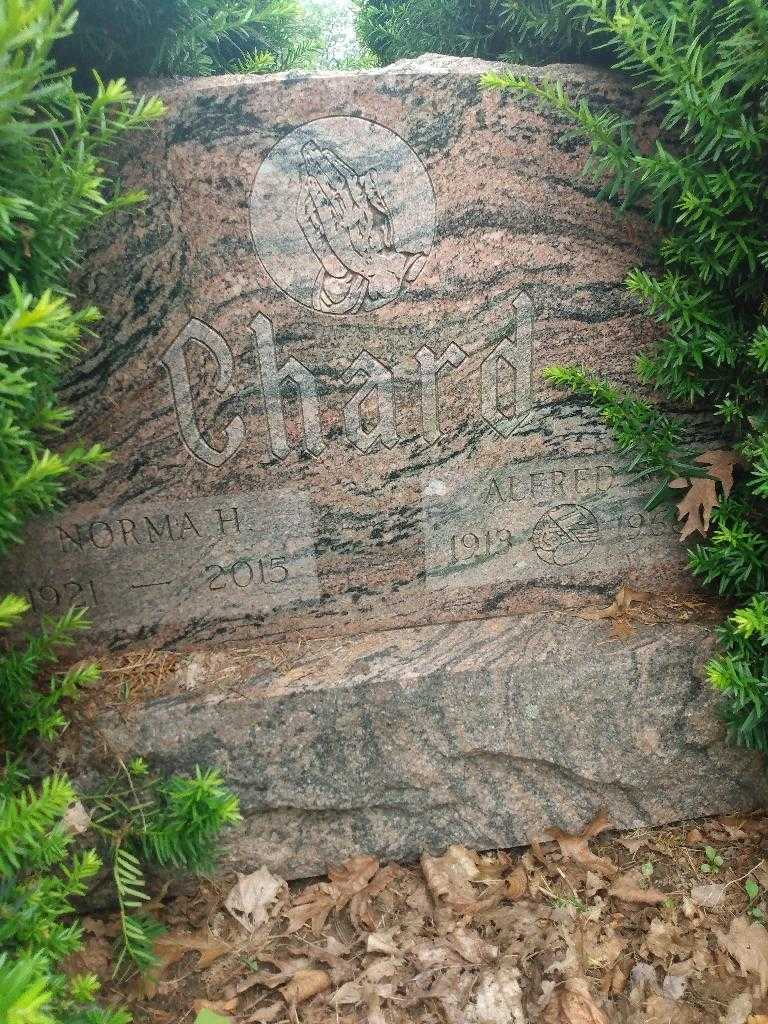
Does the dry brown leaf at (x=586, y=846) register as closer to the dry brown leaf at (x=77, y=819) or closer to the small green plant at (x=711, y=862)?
the small green plant at (x=711, y=862)

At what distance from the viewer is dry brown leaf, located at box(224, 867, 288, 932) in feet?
8.41

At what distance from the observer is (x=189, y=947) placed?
2.47 meters


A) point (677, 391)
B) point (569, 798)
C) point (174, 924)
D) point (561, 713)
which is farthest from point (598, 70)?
point (174, 924)

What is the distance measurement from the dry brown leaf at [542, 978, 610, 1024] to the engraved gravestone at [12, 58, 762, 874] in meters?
0.55

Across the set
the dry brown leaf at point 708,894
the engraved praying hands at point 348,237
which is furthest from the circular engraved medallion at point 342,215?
the dry brown leaf at point 708,894

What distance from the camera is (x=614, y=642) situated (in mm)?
2730

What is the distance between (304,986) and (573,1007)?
0.76 meters

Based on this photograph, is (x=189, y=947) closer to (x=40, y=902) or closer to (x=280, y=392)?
(x=40, y=902)

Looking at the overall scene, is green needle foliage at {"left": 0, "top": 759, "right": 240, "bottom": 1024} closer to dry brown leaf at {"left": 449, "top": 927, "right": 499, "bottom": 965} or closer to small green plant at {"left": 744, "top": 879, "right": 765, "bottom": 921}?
dry brown leaf at {"left": 449, "top": 927, "right": 499, "bottom": 965}

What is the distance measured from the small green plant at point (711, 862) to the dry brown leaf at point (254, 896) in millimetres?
1379

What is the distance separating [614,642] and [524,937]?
3.14 feet

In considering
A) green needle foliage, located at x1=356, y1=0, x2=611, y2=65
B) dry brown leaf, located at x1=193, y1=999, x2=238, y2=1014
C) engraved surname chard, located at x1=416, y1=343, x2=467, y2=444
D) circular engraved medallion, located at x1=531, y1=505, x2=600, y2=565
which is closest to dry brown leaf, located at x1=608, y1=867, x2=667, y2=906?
circular engraved medallion, located at x1=531, y1=505, x2=600, y2=565

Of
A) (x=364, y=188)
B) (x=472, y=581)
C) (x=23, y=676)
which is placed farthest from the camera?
(x=472, y=581)

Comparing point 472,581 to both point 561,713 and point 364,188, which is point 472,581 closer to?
point 561,713
